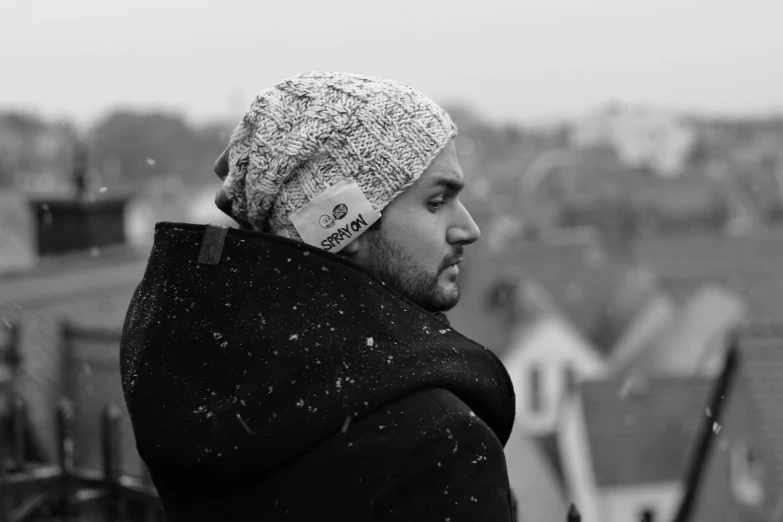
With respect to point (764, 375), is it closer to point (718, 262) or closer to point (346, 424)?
point (346, 424)

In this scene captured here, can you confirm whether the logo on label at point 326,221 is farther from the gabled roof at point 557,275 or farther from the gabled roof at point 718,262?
the gabled roof at point 718,262

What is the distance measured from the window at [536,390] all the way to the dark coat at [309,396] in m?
28.1

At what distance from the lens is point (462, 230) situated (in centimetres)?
184

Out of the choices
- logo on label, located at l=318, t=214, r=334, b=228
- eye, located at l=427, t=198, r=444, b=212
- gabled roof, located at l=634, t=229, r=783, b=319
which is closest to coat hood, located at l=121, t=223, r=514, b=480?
logo on label, located at l=318, t=214, r=334, b=228

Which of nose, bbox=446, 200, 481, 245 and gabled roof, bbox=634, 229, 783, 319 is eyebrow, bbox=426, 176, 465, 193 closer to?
nose, bbox=446, 200, 481, 245

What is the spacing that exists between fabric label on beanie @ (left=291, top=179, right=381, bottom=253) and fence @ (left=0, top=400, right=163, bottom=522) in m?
1.67

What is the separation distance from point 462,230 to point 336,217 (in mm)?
271

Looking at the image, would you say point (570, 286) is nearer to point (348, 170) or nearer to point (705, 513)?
point (705, 513)

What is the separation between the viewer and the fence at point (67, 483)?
11.1 ft

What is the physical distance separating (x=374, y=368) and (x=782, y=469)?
1052 centimetres

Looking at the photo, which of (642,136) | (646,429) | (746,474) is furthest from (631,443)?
(642,136)

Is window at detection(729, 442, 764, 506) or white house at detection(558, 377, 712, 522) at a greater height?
window at detection(729, 442, 764, 506)

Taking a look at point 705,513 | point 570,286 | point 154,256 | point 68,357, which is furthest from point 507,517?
point 570,286

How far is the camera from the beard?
1.79m
